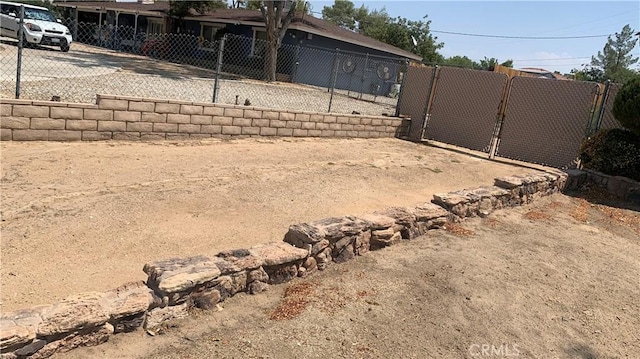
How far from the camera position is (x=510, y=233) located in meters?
6.25

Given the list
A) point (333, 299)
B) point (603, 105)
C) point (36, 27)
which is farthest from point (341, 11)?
point (333, 299)

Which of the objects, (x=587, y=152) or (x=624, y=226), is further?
(x=587, y=152)

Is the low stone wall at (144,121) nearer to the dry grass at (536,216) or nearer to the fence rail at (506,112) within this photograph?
the fence rail at (506,112)

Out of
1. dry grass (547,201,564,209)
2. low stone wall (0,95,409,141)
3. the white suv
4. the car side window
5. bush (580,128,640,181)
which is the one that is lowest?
dry grass (547,201,564,209)

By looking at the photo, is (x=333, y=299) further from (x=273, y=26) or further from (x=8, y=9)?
(x=8, y=9)

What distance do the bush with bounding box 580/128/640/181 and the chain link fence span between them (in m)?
5.56

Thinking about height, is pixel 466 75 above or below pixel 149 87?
above

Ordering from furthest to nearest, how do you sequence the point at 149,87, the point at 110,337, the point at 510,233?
the point at 149,87
the point at 510,233
the point at 110,337

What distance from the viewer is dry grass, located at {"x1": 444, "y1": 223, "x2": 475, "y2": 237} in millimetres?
5900

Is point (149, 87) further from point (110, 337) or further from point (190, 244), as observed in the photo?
point (110, 337)

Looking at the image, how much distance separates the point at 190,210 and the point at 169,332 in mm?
2428

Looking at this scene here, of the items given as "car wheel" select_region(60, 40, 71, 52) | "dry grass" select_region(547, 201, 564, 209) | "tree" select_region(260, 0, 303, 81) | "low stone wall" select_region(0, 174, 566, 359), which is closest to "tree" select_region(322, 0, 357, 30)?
"tree" select_region(260, 0, 303, 81)

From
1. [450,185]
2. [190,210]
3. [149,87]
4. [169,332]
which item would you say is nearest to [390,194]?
[450,185]

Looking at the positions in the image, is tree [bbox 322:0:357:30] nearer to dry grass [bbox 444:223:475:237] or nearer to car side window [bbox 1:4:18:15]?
car side window [bbox 1:4:18:15]
